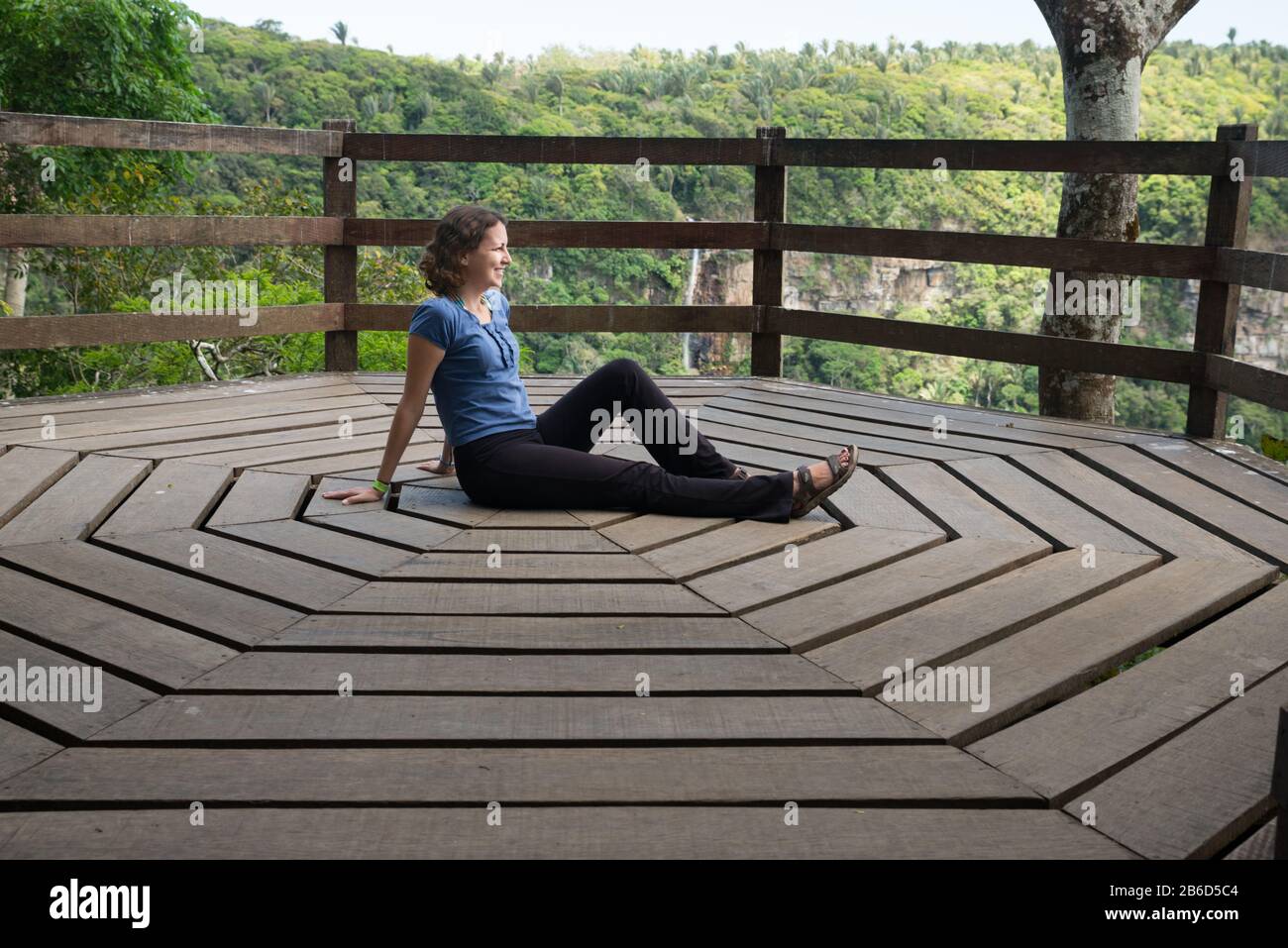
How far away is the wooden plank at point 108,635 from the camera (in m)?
2.47

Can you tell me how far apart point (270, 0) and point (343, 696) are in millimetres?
51034

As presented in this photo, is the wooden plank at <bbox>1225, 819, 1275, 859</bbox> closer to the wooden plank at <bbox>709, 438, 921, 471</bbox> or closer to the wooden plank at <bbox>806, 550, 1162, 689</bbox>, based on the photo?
the wooden plank at <bbox>806, 550, 1162, 689</bbox>

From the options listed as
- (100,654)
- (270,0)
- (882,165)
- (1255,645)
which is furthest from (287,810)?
(270,0)

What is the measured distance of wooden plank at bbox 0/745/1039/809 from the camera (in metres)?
1.97

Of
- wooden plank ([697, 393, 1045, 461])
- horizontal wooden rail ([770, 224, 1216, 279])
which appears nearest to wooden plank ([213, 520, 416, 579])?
wooden plank ([697, 393, 1045, 461])

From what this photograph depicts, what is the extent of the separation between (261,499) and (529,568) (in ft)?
3.49

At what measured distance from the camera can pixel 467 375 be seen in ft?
12.0

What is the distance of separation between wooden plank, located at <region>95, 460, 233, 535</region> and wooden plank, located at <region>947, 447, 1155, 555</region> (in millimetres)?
2346

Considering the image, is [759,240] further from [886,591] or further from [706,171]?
[706,171]

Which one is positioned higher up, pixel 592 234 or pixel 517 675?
pixel 592 234
